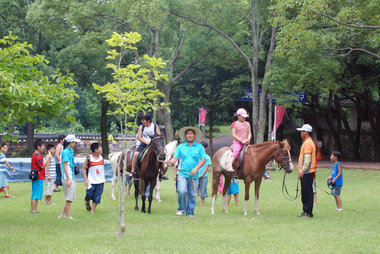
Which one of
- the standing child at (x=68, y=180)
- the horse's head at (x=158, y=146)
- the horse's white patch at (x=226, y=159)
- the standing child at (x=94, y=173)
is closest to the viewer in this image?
the standing child at (x=68, y=180)

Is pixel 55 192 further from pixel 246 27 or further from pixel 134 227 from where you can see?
pixel 246 27

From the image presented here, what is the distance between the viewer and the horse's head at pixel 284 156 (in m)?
11.5

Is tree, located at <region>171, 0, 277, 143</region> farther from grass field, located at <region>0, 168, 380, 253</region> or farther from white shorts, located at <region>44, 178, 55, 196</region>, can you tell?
white shorts, located at <region>44, 178, 55, 196</region>

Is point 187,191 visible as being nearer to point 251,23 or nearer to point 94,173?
point 94,173

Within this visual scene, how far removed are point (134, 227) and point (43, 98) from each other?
326cm

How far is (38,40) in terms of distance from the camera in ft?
116

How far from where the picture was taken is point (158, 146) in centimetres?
1154

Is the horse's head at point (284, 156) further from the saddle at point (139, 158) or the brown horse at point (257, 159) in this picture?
the saddle at point (139, 158)

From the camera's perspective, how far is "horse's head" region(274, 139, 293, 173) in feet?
37.8

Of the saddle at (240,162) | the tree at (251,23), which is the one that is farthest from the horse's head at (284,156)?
the tree at (251,23)

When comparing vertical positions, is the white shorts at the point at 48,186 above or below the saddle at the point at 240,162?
below

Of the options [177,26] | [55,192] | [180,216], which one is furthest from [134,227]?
[177,26]

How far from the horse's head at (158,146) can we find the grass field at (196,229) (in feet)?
4.77

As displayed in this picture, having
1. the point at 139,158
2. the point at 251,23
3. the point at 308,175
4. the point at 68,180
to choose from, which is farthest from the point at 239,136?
the point at 251,23
